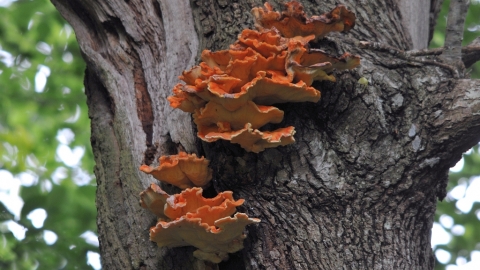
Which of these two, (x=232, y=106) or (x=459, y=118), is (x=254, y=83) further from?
(x=459, y=118)

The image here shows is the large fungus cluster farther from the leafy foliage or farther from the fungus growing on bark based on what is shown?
the leafy foliage

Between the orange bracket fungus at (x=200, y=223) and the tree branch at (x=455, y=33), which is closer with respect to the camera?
the orange bracket fungus at (x=200, y=223)

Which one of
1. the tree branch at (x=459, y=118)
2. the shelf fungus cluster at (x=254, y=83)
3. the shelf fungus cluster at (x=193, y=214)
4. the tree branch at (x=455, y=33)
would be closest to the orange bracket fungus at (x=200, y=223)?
the shelf fungus cluster at (x=193, y=214)

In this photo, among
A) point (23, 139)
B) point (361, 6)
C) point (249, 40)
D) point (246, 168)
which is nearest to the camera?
point (249, 40)

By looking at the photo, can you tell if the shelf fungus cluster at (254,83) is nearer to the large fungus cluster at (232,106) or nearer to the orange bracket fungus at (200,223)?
the large fungus cluster at (232,106)

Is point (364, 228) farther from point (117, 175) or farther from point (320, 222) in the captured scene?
point (117, 175)

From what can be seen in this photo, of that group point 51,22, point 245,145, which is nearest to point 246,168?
point 245,145
